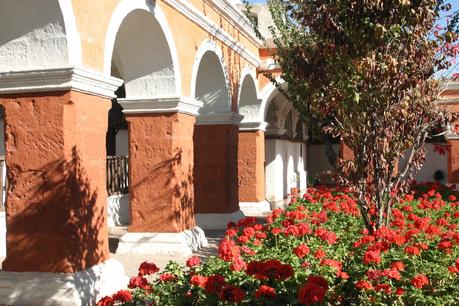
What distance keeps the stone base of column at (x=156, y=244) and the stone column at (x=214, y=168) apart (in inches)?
96.7

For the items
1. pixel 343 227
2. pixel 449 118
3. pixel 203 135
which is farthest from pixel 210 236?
pixel 449 118

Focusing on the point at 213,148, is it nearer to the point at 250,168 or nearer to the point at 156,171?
the point at 156,171

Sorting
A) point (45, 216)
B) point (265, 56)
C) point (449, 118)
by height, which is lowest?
point (45, 216)

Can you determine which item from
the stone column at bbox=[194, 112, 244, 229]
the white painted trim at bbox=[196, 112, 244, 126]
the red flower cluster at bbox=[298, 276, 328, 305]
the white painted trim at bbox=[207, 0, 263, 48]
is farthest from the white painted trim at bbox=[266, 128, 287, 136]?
the red flower cluster at bbox=[298, 276, 328, 305]

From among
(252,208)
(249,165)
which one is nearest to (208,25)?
(249,165)

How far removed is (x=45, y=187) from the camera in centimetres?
479

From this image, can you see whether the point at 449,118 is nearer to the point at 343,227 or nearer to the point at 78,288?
the point at 343,227

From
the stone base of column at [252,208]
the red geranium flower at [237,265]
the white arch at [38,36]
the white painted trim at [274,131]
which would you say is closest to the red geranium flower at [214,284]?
the red geranium flower at [237,265]

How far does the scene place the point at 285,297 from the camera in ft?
9.60

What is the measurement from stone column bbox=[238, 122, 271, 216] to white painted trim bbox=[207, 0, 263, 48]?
202cm

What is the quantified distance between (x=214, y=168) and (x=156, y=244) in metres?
2.80

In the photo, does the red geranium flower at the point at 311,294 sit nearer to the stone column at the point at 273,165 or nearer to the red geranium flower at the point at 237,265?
the red geranium flower at the point at 237,265

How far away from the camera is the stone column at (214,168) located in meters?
9.91

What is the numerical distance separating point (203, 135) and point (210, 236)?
76.8 inches
